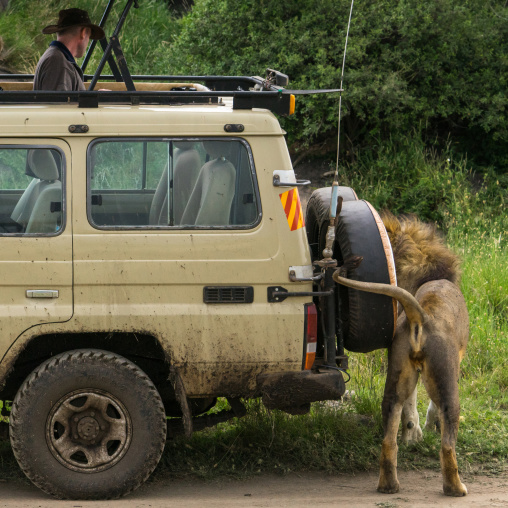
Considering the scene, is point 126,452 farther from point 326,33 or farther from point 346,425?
point 326,33

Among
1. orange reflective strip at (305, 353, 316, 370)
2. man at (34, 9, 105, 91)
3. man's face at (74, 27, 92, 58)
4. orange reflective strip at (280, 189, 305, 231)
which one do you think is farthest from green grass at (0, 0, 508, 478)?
man's face at (74, 27, 92, 58)

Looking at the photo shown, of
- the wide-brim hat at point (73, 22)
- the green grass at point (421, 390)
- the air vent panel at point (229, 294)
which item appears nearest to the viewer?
the air vent panel at point (229, 294)

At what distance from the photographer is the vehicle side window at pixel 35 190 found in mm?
4266

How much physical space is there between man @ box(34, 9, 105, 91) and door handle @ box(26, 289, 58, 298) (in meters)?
1.50

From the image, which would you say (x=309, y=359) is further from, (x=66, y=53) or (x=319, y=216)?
(x=66, y=53)

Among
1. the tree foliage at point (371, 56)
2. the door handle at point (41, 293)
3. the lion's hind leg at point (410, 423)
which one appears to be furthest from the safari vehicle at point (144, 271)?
the tree foliage at point (371, 56)

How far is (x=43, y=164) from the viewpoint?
168 inches

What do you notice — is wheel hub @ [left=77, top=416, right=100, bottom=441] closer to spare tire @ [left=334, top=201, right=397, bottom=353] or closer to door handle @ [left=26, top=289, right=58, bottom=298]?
door handle @ [left=26, top=289, right=58, bottom=298]

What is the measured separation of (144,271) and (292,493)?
5.15 ft

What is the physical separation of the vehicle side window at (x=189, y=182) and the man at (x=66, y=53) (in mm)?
1050

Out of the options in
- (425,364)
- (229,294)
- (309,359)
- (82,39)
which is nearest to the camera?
(229,294)

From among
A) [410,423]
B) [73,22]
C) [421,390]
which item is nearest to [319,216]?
[410,423]

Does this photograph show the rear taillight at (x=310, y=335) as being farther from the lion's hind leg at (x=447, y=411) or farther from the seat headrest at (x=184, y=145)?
the seat headrest at (x=184, y=145)

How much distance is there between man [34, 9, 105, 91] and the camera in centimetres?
511
